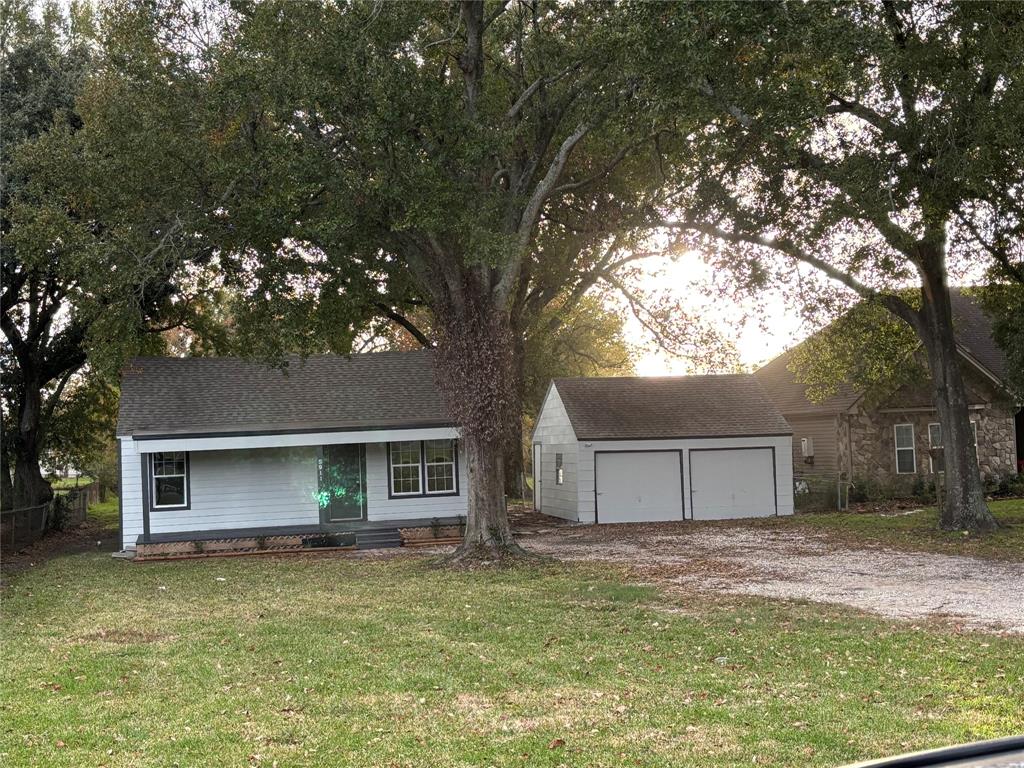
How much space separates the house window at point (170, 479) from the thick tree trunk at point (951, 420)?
16642mm

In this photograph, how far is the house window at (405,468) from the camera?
23.5 metres

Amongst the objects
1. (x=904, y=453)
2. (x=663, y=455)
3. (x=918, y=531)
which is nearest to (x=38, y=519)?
(x=663, y=455)

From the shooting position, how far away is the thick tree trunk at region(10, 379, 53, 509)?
2608cm

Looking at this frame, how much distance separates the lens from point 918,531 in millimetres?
20828

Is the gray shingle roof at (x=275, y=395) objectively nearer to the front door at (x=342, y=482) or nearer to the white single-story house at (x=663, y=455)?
the front door at (x=342, y=482)

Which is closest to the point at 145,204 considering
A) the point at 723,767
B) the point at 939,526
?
the point at 723,767

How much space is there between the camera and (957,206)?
17.6 m

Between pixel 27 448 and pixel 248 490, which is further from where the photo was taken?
pixel 27 448

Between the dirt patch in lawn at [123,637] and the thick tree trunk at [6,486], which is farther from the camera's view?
the thick tree trunk at [6,486]

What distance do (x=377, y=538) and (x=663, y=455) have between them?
27.6ft

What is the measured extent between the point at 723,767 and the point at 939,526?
16915 mm

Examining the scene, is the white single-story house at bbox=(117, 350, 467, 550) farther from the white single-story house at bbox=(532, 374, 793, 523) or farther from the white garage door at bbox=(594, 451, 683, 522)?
the white garage door at bbox=(594, 451, 683, 522)

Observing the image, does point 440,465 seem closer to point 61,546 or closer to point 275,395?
point 275,395

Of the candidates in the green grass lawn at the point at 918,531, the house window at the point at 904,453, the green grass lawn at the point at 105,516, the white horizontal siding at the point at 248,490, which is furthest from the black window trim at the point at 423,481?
the house window at the point at 904,453
